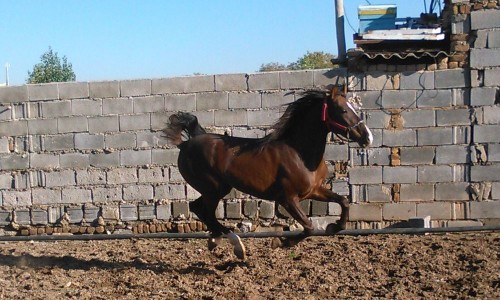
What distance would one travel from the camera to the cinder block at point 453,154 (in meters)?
9.38

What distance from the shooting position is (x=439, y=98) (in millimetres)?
9383

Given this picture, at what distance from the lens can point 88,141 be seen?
10211 mm

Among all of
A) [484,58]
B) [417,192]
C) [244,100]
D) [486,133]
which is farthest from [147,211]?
[484,58]

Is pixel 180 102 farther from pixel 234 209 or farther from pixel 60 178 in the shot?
pixel 60 178

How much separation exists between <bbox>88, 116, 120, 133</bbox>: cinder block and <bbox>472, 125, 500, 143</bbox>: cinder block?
202 inches

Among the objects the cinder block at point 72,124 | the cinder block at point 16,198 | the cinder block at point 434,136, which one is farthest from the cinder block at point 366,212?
the cinder block at point 16,198

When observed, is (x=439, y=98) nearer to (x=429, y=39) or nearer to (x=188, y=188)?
(x=429, y=39)

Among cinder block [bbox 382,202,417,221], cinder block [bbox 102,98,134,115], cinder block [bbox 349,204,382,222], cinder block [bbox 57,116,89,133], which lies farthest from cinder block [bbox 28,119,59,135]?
cinder block [bbox 382,202,417,221]

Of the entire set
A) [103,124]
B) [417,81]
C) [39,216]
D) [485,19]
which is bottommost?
[39,216]

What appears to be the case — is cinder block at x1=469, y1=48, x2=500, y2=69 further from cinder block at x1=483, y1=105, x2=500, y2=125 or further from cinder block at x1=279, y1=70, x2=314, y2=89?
cinder block at x1=279, y1=70, x2=314, y2=89

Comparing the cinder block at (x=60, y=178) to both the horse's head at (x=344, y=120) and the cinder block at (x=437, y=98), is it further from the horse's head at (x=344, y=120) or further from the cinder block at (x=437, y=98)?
the cinder block at (x=437, y=98)

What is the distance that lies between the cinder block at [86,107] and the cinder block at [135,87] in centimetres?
41

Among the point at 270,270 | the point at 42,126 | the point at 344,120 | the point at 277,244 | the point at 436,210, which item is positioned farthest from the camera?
the point at 42,126

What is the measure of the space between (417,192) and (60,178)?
5250 mm
